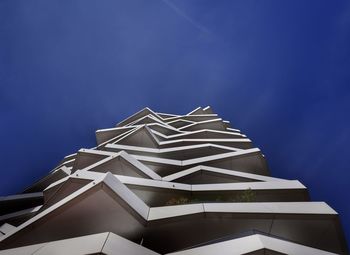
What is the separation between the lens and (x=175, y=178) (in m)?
14.0

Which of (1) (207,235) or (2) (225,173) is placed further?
(2) (225,173)

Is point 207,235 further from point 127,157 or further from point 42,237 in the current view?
point 127,157

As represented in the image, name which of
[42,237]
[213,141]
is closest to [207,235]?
[42,237]

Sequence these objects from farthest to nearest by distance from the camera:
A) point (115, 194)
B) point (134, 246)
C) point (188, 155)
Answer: point (188, 155), point (115, 194), point (134, 246)

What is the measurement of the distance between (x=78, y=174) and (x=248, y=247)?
7.29 meters

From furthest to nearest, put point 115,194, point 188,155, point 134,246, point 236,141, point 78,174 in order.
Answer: point 236,141 → point 188,155 → point 78,174 → point 115,194 → point 134,246

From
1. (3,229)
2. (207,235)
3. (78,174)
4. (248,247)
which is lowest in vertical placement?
(3,229)

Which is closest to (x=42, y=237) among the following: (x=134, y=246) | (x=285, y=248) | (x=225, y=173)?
(x=134, y=246)

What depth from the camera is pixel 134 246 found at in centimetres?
665

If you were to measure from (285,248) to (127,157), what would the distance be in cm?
880

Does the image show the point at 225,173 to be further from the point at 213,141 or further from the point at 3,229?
the point at 3,229

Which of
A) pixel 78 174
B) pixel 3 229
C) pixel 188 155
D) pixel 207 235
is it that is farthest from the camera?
pixel 188 155

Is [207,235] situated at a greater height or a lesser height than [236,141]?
lesser

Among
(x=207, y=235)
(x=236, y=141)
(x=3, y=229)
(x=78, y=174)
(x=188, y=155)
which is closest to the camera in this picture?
(x=207, y=235)
